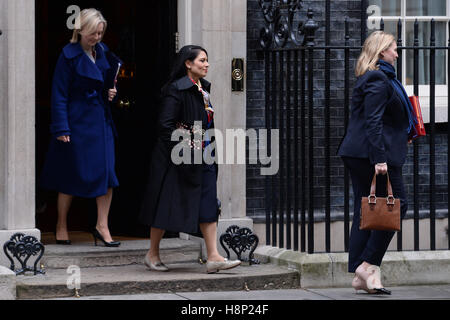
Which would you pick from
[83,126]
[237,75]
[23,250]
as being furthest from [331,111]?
[23,250]

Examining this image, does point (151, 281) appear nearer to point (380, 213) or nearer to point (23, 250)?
point (23, 250)

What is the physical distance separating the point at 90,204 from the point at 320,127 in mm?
2158

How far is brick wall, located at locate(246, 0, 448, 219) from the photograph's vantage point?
362 inches

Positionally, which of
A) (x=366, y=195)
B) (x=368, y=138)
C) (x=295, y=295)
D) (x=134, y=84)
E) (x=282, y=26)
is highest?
(x=282, y=26)

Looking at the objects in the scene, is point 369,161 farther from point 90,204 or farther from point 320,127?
point 90,204

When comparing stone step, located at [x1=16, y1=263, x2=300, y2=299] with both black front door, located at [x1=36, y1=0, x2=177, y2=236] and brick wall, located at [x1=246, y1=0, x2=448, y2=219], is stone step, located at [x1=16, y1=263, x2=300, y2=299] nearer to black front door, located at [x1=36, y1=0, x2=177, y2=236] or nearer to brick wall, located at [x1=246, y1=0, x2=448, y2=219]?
brick wall, located at [x1=246, y1=0, x2=448, y2=219]

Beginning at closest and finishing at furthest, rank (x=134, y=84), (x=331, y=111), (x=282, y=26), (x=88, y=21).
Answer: (x=88, y=21) → (x=282, y=26) → (x=331, y=111) → (x=134, y=84)

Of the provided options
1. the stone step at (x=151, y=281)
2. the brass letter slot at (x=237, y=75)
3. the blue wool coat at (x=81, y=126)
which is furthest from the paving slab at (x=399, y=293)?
the blue wool coat at (x=81, y=126)

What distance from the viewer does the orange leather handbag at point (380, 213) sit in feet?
24.8

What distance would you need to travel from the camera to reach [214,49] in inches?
351

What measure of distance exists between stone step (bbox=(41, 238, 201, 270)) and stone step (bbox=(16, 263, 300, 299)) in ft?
0.32

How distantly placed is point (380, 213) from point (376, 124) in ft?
2.03

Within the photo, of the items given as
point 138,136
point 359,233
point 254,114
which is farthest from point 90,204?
point 359,233

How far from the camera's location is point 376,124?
297 inches
